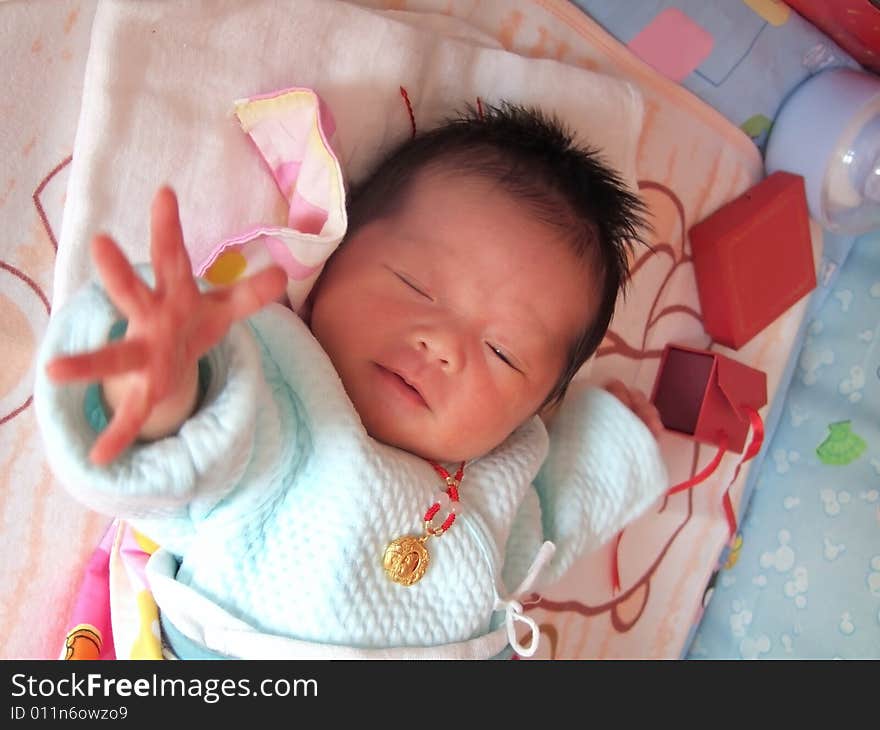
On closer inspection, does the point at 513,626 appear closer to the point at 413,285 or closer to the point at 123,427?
the point at 413,285

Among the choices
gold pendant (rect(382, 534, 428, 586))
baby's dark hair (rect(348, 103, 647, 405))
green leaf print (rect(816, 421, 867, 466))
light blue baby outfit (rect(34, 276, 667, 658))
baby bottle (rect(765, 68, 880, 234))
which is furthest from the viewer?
green leaf print (rect(816, 421, 867, 466))

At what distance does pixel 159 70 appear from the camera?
3.14 ft

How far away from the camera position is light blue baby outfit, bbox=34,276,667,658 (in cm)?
65

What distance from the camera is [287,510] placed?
2.82ft

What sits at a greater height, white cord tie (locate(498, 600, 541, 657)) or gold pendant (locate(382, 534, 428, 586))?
gold pendant (locate(382, 534, 428, 586))

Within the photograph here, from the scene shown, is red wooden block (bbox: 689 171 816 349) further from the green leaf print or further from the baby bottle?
the green leaf print

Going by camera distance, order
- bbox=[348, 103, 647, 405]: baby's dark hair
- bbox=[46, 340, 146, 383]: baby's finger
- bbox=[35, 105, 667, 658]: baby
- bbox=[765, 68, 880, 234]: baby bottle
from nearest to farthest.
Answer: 1. bbox=[46, 340, 146, 383]: baby's finger
2. bbox=[35, 105, 667, 658]: baby
3. bbox=[348, 103, 647, 405]: baby's dark hair
4. bbox=[765, 68, 880, 234]: baby bottle

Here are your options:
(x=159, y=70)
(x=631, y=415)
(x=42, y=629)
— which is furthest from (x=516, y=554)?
(x=159, y=70)

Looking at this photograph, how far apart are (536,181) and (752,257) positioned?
22.8 inches

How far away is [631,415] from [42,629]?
80 cm

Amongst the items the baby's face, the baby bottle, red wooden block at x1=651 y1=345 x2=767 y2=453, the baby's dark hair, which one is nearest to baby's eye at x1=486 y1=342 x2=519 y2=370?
the baby's face

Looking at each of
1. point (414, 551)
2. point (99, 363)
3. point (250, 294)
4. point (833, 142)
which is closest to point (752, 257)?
point (833, 142)

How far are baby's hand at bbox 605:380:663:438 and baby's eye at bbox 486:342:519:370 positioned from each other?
14.3 inches
